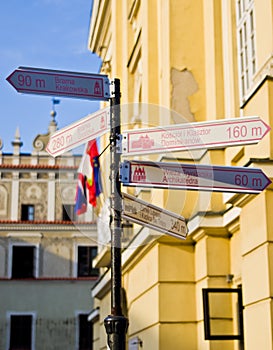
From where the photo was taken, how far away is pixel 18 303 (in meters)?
37.6

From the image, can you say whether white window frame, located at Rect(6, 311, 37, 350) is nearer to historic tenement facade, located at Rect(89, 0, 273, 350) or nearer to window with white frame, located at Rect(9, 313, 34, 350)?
window with white frame, located at Rect(9, 313, 34, 350)

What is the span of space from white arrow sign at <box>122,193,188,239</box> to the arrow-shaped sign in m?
0.19

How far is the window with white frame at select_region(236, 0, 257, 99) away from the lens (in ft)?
36.9

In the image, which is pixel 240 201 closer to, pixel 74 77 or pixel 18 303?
pixel 74 77

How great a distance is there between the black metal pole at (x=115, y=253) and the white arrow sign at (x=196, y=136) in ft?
0.36

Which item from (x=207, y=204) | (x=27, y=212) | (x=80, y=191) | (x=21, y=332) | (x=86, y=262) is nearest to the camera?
(x=207, y=204)

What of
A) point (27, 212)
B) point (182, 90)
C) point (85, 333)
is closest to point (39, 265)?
point (27, 212)

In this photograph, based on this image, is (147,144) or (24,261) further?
(24,261)

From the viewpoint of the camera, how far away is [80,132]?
22.9ft

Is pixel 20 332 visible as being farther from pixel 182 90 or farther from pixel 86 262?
pixel 182 90

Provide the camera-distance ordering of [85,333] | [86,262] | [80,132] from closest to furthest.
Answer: [80,132] < [85,333] < [86,262]

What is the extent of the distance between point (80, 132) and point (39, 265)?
104 feet

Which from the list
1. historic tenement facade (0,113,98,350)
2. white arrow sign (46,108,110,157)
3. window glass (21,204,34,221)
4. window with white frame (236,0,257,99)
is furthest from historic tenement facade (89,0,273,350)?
window glass (21,204,34,221)

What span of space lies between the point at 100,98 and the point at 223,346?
5789mm
